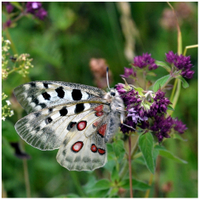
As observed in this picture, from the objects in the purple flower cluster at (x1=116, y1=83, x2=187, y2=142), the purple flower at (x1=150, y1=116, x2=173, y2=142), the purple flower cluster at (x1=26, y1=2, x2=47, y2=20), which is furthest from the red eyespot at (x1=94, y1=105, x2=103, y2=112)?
the purple flower cluster at (x1=26, y1=2, x2=47, y2=20)

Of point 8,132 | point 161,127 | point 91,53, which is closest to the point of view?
point 161,127

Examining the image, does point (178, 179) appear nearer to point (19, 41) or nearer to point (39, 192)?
point (39, 192)

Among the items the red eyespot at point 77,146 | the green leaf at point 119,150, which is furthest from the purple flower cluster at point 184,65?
the red eyespot at point 77,146

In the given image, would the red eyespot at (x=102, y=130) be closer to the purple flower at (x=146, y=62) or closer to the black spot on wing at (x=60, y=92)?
the black spot on wing at (x=60, y=92)

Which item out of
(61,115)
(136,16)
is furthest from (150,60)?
(136,16)

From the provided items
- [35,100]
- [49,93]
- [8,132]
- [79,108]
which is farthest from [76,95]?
[8,132]

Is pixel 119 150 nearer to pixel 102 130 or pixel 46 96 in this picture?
pixel 102 130

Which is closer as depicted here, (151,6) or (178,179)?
(178,179)
